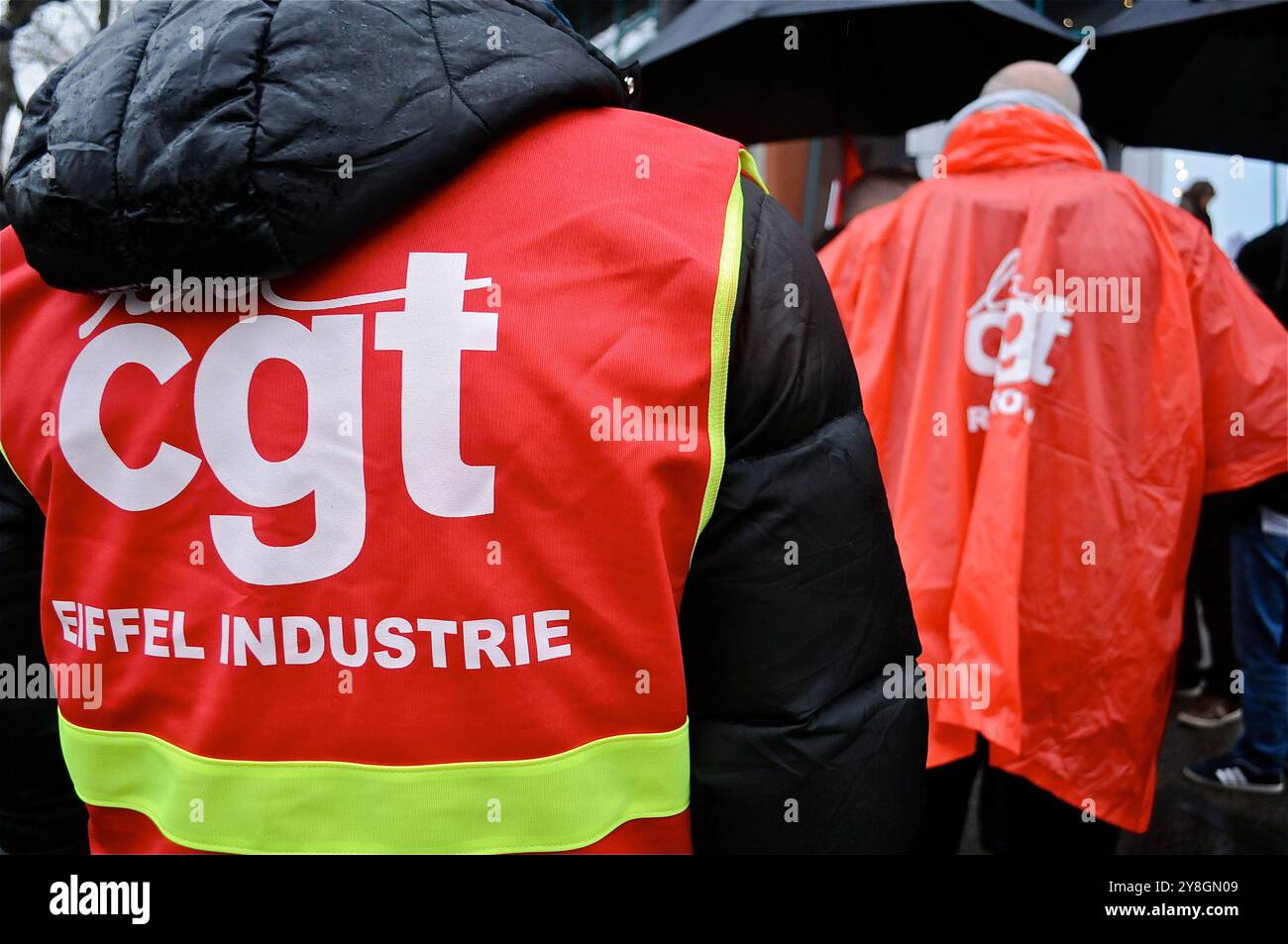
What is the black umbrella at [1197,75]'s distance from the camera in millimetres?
3035

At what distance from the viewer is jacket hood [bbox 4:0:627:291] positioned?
3.01ft

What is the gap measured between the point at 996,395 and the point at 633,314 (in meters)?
1.55

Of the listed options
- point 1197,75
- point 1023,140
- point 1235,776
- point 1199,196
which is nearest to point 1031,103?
point 1023,140

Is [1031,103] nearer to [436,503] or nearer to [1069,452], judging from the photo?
[1069,452]

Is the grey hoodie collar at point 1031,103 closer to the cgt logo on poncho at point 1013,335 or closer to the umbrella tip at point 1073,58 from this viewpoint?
the cgt logo on poncho at point 1013,335

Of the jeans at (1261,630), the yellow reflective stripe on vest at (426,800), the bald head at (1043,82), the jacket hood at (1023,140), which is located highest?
the bald head at (1043,82)

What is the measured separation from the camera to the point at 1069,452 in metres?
2.28

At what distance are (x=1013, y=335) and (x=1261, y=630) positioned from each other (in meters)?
1.87

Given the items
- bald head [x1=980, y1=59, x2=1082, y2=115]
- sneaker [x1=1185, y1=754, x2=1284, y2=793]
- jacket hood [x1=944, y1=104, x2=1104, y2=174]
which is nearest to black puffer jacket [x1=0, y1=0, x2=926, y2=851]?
jacket hood [x1=944, y1=104, x2=1104, y2=174]

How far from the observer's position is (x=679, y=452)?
0.97 meters

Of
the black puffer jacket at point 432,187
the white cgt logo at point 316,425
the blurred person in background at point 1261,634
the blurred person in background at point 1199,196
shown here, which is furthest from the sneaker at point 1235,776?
the white cgt logo at point 316,425

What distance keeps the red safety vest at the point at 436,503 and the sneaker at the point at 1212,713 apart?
3.93 metres

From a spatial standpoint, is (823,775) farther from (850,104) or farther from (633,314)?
(850,104)
